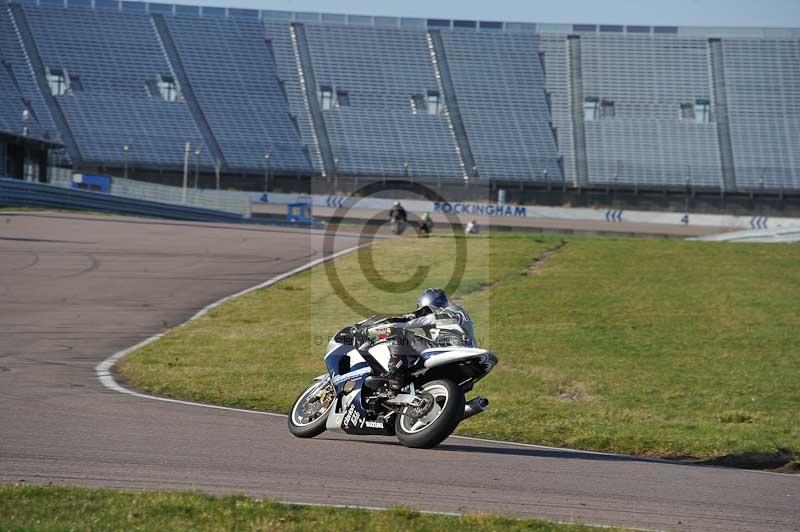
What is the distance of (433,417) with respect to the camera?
8.90 meters

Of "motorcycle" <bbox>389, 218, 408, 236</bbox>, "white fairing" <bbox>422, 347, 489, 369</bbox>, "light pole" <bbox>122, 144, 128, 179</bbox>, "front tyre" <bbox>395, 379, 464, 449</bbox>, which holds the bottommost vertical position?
"front tyre" <bbox>395, 379, 464, 449</bbox>

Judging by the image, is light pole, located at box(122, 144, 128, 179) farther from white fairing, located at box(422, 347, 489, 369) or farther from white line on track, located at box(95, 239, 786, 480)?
white fairing, located at box(422, 347, 489, 369)

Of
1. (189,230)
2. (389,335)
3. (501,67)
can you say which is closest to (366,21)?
(501,67)

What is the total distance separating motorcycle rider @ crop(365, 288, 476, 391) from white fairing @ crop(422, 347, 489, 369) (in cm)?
16

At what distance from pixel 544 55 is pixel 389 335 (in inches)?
2754

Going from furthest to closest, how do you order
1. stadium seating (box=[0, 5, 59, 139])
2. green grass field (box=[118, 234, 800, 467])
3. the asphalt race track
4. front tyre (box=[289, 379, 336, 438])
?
1. stadium seating (box=[0, 5, 59, 139])
2. green grass field (box=[118, 234, 800, 467])
3. front tyre (box=[289, 379, 336, 438])
4. the asphalt race track

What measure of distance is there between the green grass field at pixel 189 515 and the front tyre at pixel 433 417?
2254 mm

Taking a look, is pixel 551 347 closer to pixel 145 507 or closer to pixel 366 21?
pixel 145 507

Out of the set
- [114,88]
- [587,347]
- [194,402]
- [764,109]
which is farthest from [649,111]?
[194,402]

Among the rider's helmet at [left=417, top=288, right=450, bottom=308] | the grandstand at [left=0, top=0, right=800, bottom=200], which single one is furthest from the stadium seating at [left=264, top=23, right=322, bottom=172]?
the rider's helmet at [left=417, top=288, right=450, bottom=308]

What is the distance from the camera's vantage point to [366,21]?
7812 centimetres

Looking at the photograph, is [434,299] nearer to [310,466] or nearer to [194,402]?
[310,466]

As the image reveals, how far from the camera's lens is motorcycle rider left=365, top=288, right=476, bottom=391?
30.1 ft

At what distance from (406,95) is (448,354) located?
66.4 metres
